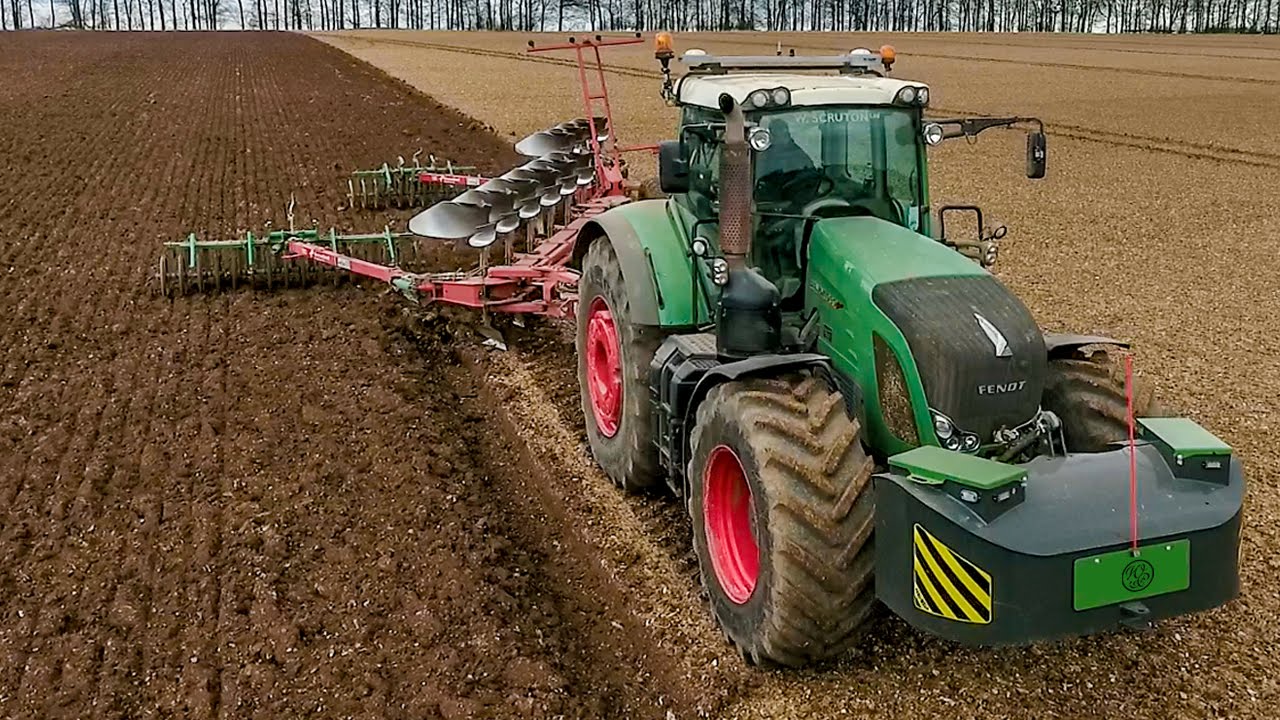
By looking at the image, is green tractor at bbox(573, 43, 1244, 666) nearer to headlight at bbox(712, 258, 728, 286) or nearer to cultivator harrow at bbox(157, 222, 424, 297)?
headlight at bbox(712, 258, 728, 286)

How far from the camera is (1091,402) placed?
455cm

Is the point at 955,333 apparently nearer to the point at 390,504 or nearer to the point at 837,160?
the point at 837,160

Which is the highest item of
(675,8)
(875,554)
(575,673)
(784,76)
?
(675,8)

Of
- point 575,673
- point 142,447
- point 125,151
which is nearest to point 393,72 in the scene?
point 125,151

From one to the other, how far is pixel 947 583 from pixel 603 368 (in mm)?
3378

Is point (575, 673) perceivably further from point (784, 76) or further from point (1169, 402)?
point (1169, 402)

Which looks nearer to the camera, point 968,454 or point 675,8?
point 968,454

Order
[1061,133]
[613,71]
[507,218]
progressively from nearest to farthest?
[507,218] < [1061,133] < [613,71]

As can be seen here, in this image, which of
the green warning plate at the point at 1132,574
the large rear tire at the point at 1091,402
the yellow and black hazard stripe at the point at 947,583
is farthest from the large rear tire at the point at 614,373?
the green warning plate at the point at 1132,574

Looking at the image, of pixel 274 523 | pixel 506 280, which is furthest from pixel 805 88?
pixel 506 280

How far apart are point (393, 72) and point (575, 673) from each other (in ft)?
113

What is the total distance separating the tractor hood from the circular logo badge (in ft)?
2.47

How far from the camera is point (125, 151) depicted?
17.5 metres

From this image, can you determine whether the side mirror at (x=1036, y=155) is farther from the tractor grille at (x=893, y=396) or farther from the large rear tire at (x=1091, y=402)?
the tractor grille at (x=893, y=396)
